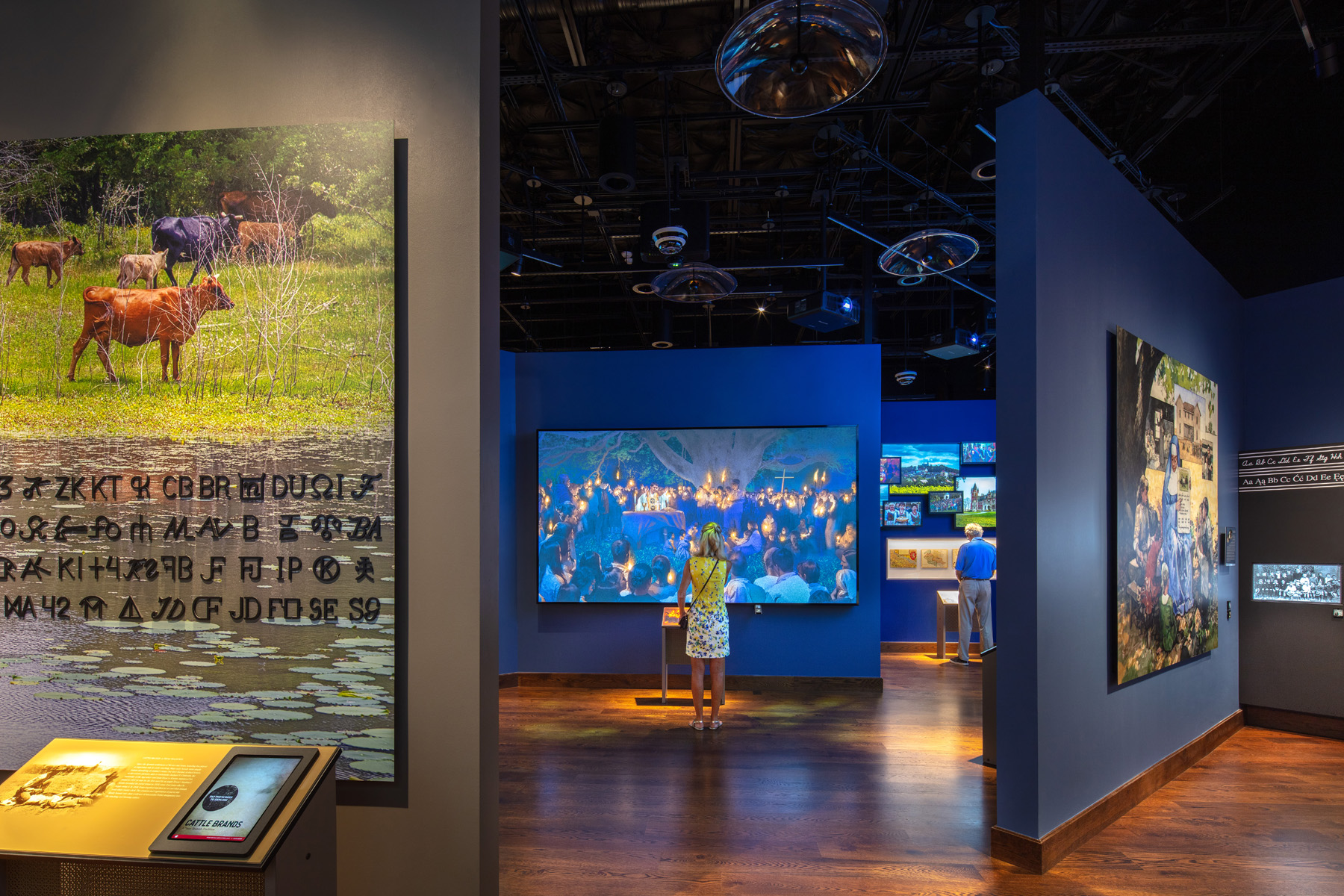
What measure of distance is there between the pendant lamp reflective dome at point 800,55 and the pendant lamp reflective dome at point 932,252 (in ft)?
8.02

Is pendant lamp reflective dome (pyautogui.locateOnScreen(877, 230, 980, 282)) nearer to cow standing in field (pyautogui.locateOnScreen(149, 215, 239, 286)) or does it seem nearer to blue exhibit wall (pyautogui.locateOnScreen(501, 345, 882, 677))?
blue exhibit wall (pyautogui.locateOnScreen(501, 345, 882, 677))

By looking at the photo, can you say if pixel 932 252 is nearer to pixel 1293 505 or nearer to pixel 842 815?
pixel 842 815

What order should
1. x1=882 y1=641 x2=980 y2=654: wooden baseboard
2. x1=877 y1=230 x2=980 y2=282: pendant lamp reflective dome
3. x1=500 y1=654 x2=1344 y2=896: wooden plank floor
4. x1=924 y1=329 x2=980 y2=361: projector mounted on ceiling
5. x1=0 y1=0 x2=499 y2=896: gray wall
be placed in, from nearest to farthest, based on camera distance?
1. x1=0 y1=0 x2=499 y2=896: gray wall
2. x1=500 y1=654 x2=1344 y2=896: wooden plank floor
3. x1=877 y1=230 x2=980 y2=282: pendant lamp reflective dome
4. x1=924 y1=329 x2=980 y2=361: projector mounted on ceiling
5. x1=882 y1=641 x2=980 y2=654: wooden baseboard

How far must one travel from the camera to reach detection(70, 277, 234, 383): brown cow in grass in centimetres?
222

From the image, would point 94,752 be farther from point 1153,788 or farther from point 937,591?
point 937,591

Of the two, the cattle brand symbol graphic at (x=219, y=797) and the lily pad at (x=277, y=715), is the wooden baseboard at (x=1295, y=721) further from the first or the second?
the cattle brand symbol graphic at (x=219, y=797)

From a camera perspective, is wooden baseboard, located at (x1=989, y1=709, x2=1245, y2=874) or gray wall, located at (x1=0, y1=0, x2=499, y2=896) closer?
gray wall, located at (x1=0, y1=0, x2=499, y2=896)

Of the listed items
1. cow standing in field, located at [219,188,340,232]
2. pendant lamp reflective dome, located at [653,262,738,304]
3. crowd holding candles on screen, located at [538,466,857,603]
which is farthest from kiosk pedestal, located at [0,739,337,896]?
crowd holding candles on screen, located at [538,466,857,603]

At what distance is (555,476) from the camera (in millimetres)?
8148

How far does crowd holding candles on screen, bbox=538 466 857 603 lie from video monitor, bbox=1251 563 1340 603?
Answer: 12.2 feet

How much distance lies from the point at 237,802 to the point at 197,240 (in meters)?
1.71

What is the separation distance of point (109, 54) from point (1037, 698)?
4.84 metres

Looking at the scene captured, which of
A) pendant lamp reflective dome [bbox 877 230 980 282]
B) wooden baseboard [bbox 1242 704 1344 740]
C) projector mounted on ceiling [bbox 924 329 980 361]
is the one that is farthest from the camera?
projector mounted on ceiling [bbox 924 329 980 361]

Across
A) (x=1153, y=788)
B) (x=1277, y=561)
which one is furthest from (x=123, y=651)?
(x=1277, y=561)
